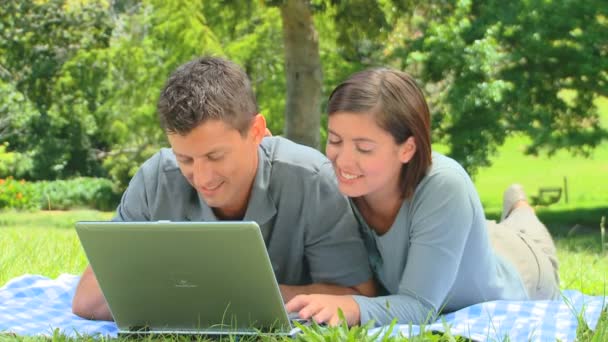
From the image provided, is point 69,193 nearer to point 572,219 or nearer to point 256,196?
point 572,219

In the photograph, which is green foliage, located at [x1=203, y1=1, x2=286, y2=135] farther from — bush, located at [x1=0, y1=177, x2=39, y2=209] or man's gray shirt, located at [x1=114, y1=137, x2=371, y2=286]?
man's gray shirt, located at [x1=114, y1=137, x2=371, y2=286]

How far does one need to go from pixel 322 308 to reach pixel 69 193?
19.9 m

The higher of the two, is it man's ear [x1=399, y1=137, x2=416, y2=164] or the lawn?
man's ear [x1=399, y1=137, x2=416, y2=164]

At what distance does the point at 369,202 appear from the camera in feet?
11.8

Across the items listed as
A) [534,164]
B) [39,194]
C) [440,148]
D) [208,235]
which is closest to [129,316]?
[208,235]

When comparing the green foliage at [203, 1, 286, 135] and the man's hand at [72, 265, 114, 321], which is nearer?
the man's hand at [72, 265, 114, 321]

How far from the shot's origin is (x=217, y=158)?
10.7ft

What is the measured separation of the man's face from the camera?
10.5 ft

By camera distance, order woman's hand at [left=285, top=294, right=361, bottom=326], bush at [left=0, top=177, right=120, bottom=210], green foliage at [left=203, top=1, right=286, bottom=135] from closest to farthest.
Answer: woman's hand at [left=285, top=294, right=361, bottom=326], green foliage at [left=203, top=1, right=286, bottom=135], bush at [left=0, top=177, right=120, bottom=210]

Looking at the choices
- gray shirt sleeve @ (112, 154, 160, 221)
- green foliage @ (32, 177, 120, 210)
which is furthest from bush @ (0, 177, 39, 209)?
gray shirt sleeve @ (112, 154, 160, 221)

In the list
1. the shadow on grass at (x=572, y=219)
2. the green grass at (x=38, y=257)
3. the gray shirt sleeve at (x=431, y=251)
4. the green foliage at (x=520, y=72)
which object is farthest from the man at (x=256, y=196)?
the shadow on grass at (x=572, y=219)

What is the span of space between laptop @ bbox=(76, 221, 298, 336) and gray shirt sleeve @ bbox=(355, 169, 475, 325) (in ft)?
1.27

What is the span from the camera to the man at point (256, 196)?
331 centimetres

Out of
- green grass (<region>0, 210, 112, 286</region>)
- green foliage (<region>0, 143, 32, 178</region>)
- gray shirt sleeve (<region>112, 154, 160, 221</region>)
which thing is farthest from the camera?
green foliage (<region>0, 143, 32, 178</region>)
